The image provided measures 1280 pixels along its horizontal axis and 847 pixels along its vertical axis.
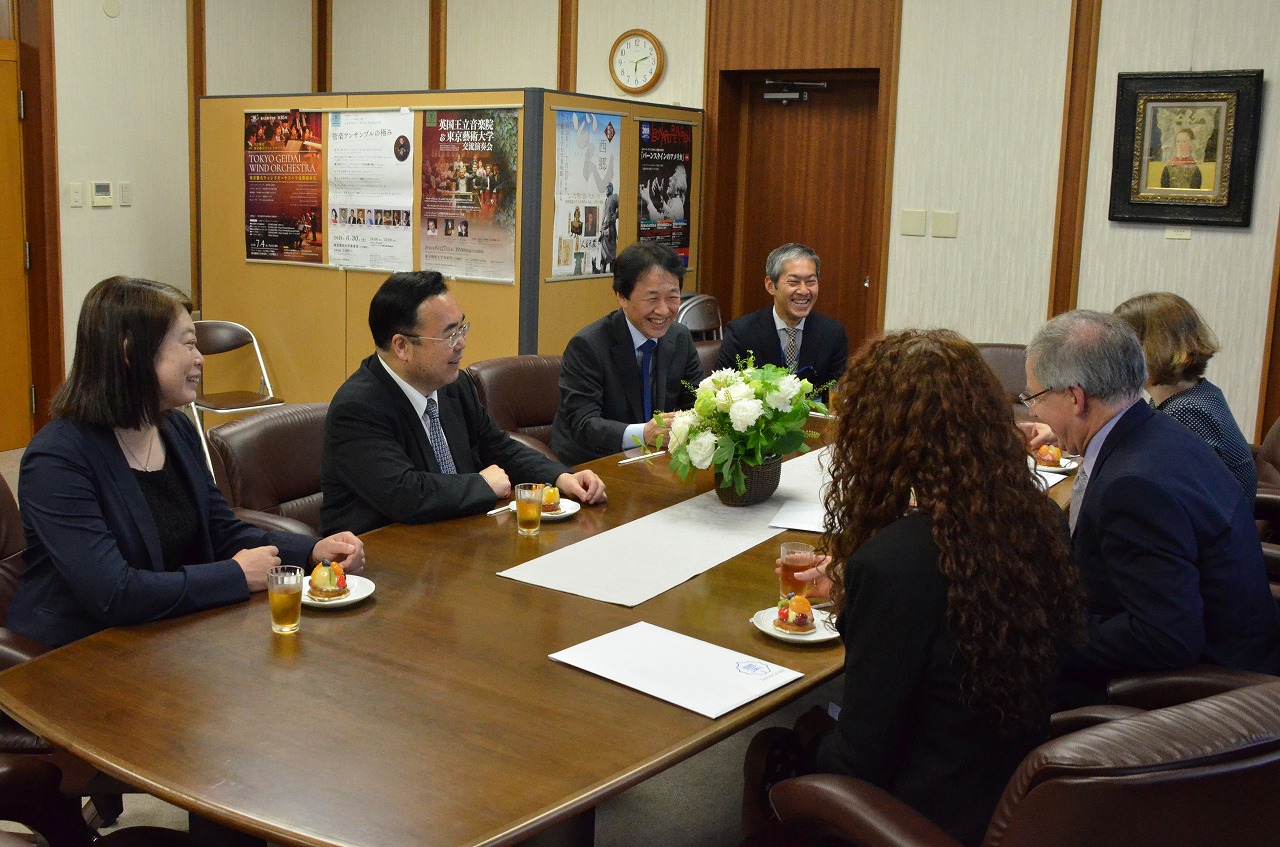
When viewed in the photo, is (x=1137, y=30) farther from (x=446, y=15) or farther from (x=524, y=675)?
(x=524, y=675)

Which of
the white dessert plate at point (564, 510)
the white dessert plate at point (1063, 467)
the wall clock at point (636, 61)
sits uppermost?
the wall clock at point (636, 61)

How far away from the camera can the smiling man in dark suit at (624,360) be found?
3887 mm

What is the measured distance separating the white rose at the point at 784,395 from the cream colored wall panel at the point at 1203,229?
3.66 metres

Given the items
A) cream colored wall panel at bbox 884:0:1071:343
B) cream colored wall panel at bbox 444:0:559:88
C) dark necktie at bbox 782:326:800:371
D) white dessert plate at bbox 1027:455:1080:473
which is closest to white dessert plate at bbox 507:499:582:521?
white dessert plate at bbox 1027:455:1080:473

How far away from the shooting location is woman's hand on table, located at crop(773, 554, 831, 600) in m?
2.25

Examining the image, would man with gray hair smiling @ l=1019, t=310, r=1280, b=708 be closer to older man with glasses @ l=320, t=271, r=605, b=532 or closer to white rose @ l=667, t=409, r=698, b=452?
white rose @ l=667, t=409, r=698, b=452

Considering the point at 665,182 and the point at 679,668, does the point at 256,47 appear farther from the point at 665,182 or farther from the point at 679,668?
the point at 679,668

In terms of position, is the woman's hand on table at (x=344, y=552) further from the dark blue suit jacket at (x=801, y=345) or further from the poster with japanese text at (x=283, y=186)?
the poster with japanese text at (x=283, y=186)

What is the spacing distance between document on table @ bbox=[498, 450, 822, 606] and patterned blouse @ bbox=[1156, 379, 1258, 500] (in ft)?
3.14

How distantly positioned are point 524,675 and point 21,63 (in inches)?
235

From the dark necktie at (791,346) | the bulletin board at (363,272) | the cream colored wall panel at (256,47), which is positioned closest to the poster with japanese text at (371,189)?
the bulletin board at (363,272)

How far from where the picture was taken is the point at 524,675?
192cm

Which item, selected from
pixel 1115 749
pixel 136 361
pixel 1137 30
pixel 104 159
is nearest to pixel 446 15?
pixel 104 159

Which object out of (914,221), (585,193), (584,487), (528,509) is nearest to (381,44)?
(585,193)
